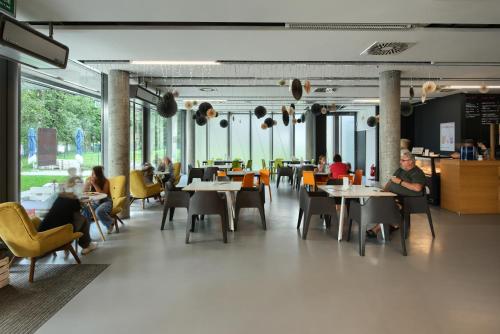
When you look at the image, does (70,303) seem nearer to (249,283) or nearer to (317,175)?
(249,283)

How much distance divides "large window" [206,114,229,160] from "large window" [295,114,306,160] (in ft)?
11.3

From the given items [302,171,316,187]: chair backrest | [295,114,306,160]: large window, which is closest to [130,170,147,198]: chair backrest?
[302,171,316,187]: chair backrest

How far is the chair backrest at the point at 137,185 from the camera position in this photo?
8.41 metres

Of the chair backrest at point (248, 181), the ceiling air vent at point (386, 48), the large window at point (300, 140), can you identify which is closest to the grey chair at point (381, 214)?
the ceiling air vent at point (386, 48)

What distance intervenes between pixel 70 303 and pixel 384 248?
384cm

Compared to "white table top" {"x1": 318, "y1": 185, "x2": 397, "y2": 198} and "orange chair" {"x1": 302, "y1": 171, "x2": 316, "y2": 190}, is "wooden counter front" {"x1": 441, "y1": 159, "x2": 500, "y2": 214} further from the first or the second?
"white table top" {"x1": 318, "y1": 185, "x2": 397, "y2": 198}

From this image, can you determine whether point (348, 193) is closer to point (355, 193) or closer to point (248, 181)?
point (355, 193)

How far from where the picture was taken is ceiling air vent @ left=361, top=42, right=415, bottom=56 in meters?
5.71

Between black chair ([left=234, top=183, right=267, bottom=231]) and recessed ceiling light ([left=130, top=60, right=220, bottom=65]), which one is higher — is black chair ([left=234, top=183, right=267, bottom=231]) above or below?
below

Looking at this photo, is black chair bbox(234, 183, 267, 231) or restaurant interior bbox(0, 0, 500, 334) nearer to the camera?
restaurant interior bbox(0, 0, 500, 334)

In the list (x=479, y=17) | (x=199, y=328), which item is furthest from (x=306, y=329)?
(x=479, y=17)

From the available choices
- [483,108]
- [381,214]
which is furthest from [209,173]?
[483,108]

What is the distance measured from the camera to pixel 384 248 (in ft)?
17.3

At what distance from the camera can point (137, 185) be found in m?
8.41
